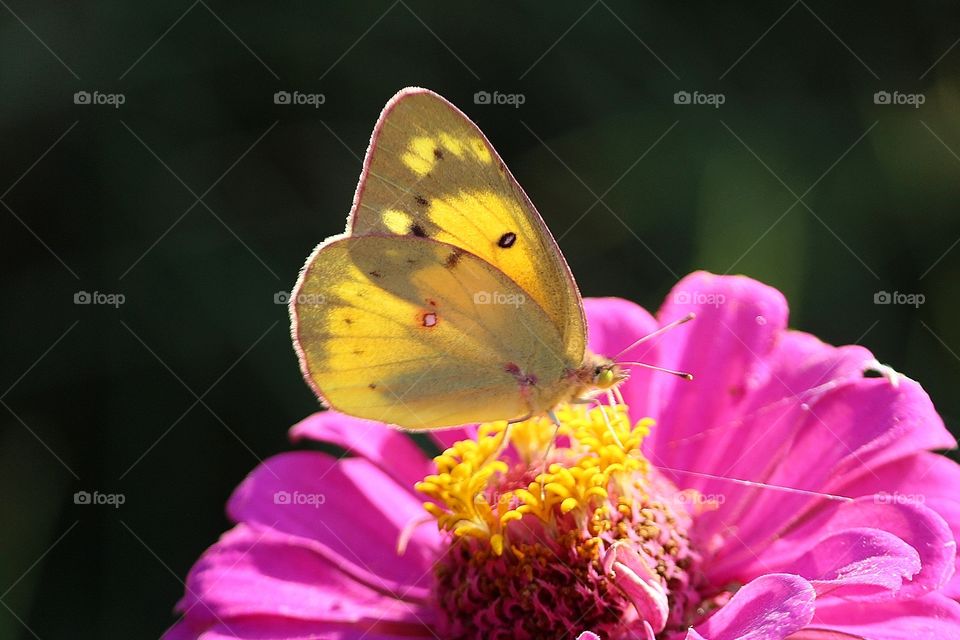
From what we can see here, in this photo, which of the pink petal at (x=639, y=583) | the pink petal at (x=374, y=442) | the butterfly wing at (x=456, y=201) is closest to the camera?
the pink petal at (x=639, y=583)

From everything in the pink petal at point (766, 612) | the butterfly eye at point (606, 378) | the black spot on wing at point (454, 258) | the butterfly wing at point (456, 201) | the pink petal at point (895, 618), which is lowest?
the pink petal at point (895, 618)

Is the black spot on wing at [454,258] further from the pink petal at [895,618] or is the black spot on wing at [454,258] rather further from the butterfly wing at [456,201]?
the pink petal at [895,618]

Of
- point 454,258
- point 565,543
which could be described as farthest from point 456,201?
point 565,543

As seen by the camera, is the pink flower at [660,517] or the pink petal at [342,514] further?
the pink petal at [342,514]

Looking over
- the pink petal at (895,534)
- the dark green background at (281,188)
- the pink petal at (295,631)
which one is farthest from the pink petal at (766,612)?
the dark green background at (281,188)

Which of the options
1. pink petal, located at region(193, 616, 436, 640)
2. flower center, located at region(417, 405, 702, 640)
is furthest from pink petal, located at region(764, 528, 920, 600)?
pink petal, located at region(193, 616, 436, 640)

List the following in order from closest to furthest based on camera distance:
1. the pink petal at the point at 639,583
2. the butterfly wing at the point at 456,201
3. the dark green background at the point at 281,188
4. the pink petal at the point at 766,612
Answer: the pink petal at the point at 766,612
the pink petal at the point at 639,583
the butterfly wing at the point at 456,201
the dark green background at the point at 281,188

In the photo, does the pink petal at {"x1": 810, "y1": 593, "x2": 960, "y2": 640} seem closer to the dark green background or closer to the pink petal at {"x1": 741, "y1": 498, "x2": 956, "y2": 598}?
the pink petal at {"x1": 741, "y1": 498, "x2": 956, "y2": 598}

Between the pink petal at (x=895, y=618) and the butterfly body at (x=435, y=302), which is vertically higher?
the butterfly body at (x=435, y=302)
